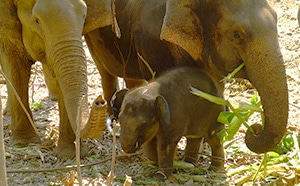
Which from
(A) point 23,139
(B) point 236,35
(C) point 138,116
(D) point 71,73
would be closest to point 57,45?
(D) point 71,73

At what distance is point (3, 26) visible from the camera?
5113mm

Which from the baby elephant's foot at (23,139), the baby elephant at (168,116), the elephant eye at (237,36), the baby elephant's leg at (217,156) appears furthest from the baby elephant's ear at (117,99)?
the baby elephant's foot at (23,139)

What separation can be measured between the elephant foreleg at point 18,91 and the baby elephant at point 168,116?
1076 mm

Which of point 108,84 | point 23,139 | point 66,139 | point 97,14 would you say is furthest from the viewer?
point 108,84

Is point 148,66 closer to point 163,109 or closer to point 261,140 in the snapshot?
point 163,109

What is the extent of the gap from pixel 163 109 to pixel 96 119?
0.57 meters

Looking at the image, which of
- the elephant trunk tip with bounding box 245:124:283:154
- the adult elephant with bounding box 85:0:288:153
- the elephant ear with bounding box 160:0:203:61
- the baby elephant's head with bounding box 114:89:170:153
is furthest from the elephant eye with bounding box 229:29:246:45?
the baby elephant's head with bounding box 114:89:170:153

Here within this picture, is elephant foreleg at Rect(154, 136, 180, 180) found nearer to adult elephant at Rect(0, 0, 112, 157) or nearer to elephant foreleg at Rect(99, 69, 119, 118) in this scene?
adult elephant at Rect(0, 0, 112, 157)

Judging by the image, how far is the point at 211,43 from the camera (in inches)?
197

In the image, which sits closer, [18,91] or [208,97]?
[208,97]

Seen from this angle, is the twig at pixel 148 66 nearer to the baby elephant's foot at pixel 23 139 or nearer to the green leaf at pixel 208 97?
the green leaf at pixel 208 97

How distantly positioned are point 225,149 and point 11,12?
2.00 meters

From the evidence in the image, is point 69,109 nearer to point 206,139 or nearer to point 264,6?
point 206,139

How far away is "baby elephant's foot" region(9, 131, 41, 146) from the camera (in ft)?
19.0
